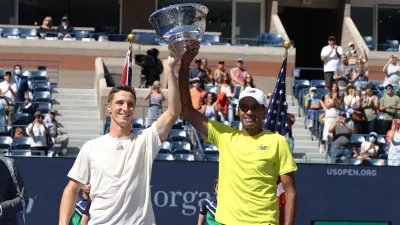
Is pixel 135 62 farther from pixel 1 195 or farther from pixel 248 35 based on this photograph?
pixel 1 195

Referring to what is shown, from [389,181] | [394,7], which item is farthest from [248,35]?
[389,181]

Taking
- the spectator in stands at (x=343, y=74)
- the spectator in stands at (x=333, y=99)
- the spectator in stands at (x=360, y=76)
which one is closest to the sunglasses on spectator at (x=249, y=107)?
the spectator in stands at (x=333, y=99)

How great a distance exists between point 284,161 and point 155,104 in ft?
38.7

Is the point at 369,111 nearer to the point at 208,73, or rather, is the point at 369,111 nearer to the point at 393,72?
the point at 393,72

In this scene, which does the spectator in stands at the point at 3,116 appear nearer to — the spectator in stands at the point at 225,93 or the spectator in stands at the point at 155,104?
the spectator in stands at the point at 155,104

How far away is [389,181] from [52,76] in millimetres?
13105

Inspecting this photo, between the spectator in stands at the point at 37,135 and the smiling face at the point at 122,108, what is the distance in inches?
430

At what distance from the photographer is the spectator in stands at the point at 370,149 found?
17781mm

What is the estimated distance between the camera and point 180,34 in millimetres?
6637

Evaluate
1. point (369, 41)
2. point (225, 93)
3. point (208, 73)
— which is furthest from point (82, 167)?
point (369, 41)

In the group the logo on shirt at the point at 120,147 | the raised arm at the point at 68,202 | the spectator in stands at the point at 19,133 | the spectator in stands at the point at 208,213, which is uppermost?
the logo on shirt at the point at 120,147

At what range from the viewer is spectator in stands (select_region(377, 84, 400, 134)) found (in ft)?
65.3

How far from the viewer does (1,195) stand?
677cm

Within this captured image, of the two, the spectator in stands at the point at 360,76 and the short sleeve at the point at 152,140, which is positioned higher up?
the spectator in stands at the point at 360,76
